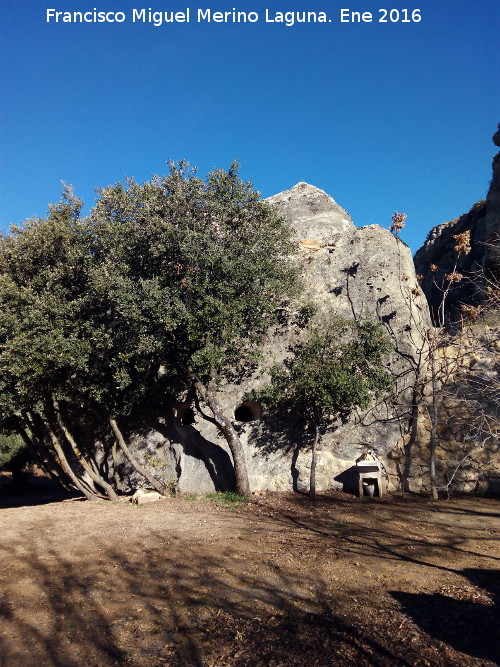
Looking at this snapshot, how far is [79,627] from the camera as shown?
5.76 m

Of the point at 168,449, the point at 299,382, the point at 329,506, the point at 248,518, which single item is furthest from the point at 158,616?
the point at 168,449

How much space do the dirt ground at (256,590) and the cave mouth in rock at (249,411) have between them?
5.25 m

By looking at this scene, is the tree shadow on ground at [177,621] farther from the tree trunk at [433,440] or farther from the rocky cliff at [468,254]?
the rocky cliff at [468,254]

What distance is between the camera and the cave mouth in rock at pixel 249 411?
1680cm

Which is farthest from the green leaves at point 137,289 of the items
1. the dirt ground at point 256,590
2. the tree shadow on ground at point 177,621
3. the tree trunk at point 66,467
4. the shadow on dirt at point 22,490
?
the shadow on dirt at point 22,490

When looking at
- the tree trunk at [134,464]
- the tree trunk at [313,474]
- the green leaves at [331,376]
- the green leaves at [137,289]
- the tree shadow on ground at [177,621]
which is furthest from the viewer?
the tree trunk at [134,464]

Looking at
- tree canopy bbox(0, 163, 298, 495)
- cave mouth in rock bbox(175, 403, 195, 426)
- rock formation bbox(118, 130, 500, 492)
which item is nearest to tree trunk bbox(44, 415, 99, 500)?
tree canopy bbox(0, 163, 298, 495)

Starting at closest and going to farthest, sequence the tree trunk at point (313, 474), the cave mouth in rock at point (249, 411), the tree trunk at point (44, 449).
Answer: the tree trunk at point (313, 474) < the tree trunk at point (44, 449) < the cave mouth in rock at point (249, 411)

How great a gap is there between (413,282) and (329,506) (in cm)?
977

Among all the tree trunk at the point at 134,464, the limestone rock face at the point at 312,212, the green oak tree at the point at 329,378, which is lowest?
the tree trunk at the point at 134,464

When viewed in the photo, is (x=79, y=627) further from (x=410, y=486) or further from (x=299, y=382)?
(x=410, y=486)

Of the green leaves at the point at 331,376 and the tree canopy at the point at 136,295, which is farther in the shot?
the green leaves at the point at 331,376

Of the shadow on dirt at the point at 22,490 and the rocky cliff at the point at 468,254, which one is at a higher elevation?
the rocky cliff at the point at 468,254

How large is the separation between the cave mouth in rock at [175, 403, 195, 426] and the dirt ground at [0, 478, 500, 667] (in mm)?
5046
